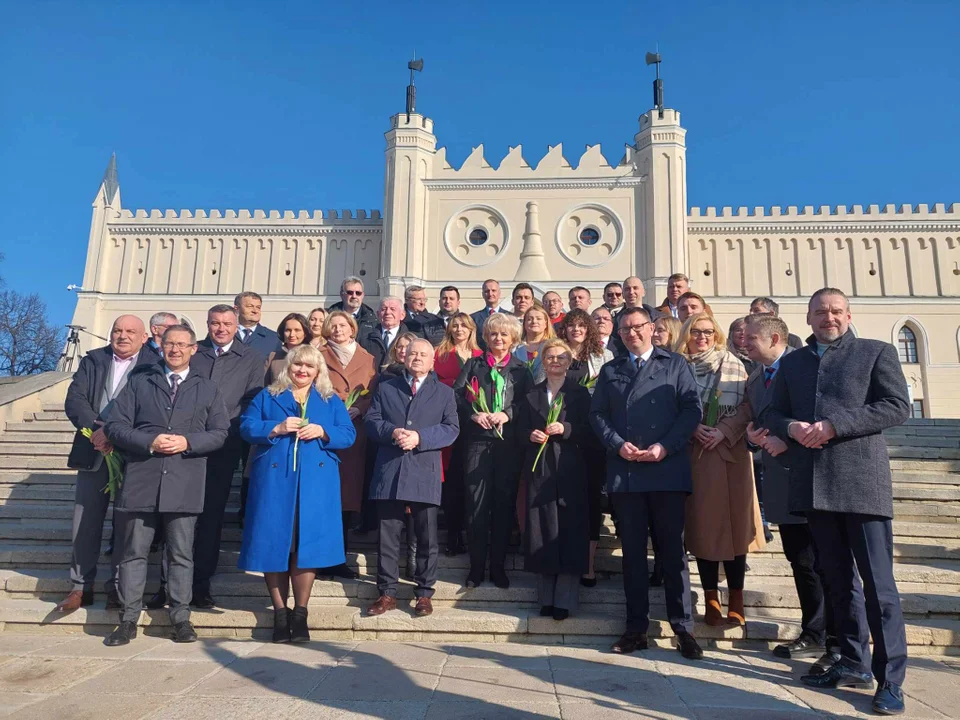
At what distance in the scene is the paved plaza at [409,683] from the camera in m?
2.97

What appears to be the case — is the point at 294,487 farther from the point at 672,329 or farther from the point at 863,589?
the point at 863,589

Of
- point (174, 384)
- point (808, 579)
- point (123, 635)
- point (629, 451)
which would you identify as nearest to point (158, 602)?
point (123, 635)

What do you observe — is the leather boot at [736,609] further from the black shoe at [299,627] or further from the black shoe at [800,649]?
the black shoe at [299,627]

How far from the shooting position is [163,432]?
440 centimetres

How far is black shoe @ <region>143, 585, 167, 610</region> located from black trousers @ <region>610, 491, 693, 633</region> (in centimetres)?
319

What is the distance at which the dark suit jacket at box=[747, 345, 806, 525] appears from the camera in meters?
4.05

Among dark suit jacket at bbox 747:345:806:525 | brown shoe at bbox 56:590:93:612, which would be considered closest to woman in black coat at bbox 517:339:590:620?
dark suit jacket at bbox 747:345:806:525

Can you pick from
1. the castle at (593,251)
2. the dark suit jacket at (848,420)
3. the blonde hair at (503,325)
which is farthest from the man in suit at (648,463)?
the castle at (593,251)

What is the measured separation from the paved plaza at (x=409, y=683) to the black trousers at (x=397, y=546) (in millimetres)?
445

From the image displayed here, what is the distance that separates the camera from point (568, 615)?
431cm

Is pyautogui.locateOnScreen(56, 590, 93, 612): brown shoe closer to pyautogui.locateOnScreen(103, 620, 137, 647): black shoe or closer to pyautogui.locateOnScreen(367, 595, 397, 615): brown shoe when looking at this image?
pyautogui.locateOnScreen(103, 620, 137, 647): black shoe

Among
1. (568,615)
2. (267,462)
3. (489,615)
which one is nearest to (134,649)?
(267,462)

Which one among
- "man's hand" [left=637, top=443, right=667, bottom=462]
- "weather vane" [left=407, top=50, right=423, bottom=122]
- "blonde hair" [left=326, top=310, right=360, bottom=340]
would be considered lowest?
"man's hand" [left=637, top=443, right=667, bottom=462]

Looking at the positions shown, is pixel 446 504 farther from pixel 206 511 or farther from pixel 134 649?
pixel 134 649
